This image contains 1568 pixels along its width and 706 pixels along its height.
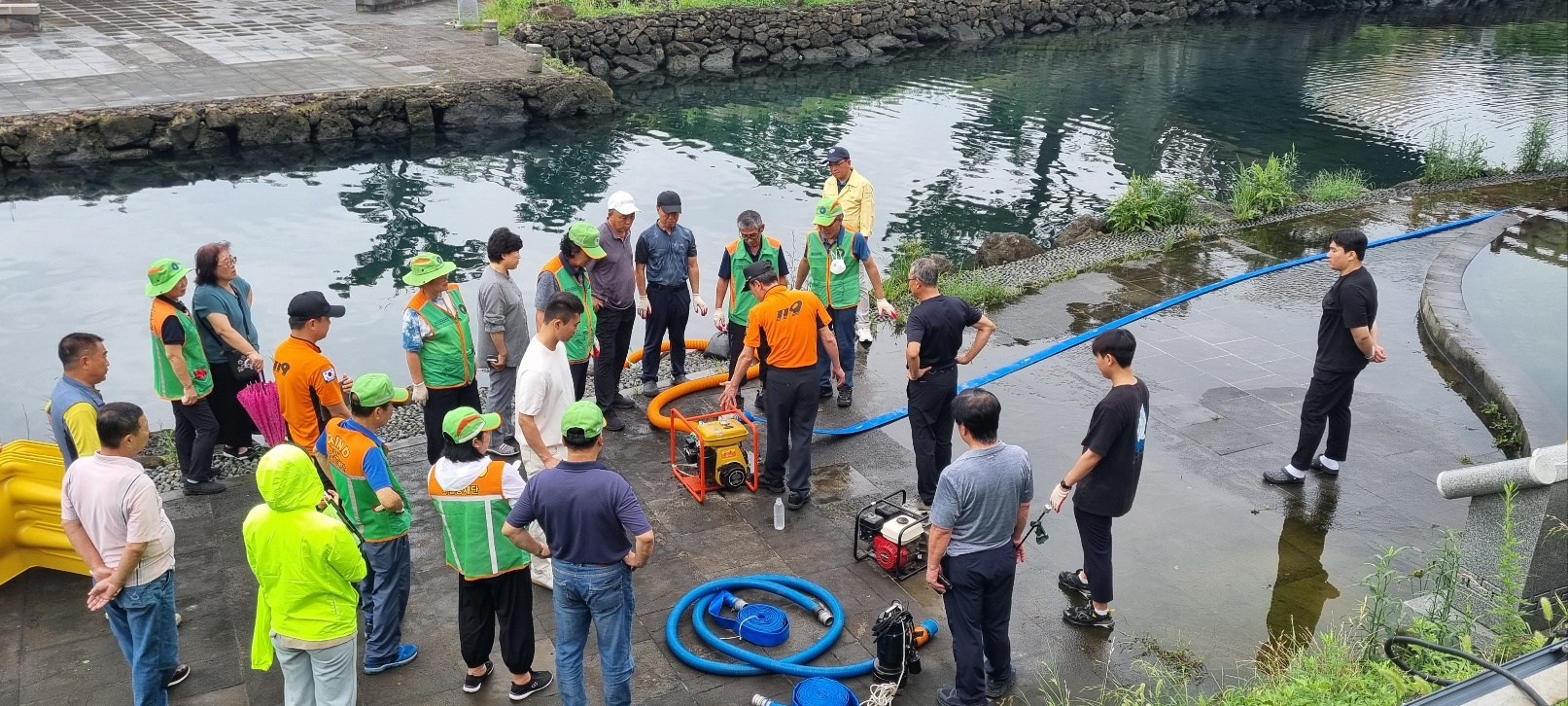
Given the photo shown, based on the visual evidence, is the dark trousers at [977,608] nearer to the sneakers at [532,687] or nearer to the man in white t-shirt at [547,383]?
the sneakers at [532,687]

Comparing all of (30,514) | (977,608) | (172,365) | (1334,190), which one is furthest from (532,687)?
(1334,190)

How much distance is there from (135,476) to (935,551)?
12.0ft

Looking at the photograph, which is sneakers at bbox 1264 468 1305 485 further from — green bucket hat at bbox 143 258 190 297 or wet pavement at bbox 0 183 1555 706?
green bucket hat at bbox 143 258 190 297

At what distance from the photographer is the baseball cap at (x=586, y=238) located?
7.92 metres

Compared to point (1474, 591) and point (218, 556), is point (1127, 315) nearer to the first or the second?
point (1474, 591)

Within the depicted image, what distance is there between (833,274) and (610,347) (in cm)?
184

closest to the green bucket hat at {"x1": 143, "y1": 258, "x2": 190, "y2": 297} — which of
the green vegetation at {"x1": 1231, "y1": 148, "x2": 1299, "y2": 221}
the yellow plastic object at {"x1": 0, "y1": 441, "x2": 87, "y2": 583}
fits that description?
the yellow plastic object at {"x1": 0, "y1": 441, "x2": 87, "y2": 583}

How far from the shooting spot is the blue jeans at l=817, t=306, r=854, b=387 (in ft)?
29.5

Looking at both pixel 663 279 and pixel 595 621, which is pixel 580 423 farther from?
pixel 663 279

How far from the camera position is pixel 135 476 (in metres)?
5.12

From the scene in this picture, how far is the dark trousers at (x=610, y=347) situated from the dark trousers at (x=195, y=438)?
107 inches

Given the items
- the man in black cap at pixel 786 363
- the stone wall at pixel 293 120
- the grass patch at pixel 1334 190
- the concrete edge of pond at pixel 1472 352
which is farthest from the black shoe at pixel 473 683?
the stone wall at pixel 293 120

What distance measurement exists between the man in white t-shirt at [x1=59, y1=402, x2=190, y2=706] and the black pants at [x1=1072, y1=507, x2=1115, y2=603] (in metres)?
4.54

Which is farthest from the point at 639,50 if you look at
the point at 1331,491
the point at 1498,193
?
the point at 1331,491
